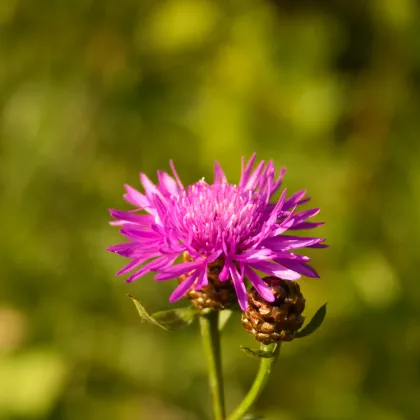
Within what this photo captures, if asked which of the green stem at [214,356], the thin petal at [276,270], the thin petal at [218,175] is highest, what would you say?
the thin petal at [218,175]

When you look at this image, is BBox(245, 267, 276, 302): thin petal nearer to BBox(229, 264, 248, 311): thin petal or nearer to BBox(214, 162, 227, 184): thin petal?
BBox(229, 264, 248, 311): thin petal

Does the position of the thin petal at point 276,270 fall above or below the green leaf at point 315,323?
above

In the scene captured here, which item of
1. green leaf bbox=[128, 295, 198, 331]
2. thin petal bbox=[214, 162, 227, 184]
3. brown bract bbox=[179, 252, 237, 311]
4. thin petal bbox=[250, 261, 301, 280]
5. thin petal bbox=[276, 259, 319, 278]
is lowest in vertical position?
green leaf bbox=[128, 295, 198, 331]

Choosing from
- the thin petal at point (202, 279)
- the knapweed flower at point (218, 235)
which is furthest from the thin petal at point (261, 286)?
the thin petal at point (202, 279)

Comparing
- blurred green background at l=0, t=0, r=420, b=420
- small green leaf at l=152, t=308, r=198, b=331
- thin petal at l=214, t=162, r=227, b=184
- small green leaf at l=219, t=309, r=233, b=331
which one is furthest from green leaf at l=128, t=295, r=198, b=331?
blurred green background at l=0, t=0, r=420, b=420

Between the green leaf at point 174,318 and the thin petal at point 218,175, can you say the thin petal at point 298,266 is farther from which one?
the thin petal at point 218,175

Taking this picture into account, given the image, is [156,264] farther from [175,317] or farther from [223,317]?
[223,317]
